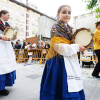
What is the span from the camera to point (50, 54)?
1.60 meters

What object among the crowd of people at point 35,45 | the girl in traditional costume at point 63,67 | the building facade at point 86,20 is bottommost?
the girl in traditional costume at point 63,67

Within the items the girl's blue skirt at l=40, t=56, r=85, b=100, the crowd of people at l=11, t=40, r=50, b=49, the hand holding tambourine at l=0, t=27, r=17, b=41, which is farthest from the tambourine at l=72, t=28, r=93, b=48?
the crowd of people at l=11, t=40, r=50, b=49

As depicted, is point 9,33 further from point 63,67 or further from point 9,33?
point 63,67

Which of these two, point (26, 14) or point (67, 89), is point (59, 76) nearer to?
point (67, 89)

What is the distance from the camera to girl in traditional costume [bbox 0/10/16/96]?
2.24 metres

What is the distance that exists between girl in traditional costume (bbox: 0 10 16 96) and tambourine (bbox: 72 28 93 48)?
4.39 feet

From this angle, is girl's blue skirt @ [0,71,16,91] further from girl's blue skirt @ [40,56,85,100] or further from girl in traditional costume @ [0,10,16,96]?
girl's blue skirt @ [40,56,85,100]

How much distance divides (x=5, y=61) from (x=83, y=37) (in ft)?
5.21

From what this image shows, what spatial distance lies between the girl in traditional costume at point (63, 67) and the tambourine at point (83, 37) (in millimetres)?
68

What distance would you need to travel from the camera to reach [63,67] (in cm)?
148

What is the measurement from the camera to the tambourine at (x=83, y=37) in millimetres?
1378

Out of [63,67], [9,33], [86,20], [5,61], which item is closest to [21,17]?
[86,20]

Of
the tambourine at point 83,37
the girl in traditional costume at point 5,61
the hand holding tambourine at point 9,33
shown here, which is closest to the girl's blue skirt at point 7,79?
the girl in traditional costume at point 5,61

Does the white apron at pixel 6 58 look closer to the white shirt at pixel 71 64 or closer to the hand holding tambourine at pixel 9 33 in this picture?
the hand holding tambourine at pixel 9 33
